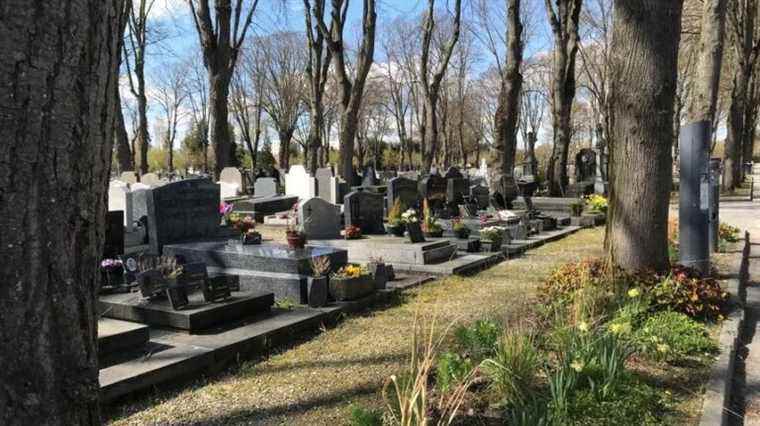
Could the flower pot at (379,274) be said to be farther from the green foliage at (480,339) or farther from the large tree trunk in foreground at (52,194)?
the large tree trunk in foreground at (52,194)

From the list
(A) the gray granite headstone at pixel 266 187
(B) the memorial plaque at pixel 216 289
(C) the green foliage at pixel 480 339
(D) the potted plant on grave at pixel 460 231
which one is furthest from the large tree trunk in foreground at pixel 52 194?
(A) the gray granite headstone at pixel 266 187

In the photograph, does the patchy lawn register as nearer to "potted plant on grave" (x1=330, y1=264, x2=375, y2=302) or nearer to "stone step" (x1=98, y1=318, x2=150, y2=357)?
"potted plant on grave" (x1=330, y1=264, x2=375, y2=302)

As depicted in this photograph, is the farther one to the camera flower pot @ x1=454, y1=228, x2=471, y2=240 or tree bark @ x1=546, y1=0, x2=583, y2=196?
tree bark @ x1=546, y1=0, x2=583, y2=196

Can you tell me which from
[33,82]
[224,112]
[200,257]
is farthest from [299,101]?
[33,82]

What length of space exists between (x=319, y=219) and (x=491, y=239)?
130 inches

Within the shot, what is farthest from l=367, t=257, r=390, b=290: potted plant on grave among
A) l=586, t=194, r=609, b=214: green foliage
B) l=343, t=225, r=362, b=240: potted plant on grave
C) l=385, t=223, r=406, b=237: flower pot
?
l=586, t=194, r=609, b=214: green foliage

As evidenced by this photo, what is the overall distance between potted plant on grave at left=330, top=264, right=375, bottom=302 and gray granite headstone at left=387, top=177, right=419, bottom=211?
634 centimetres

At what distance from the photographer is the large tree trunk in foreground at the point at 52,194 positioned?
4.75ft

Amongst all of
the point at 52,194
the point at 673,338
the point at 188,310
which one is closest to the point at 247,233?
the point at 188,310

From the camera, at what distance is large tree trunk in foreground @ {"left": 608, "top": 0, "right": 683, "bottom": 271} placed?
258 inches

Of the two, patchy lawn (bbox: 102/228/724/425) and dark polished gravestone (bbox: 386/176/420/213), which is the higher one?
dark polished gravestone (bbox: 386/176/420/213)

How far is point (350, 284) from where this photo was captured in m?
7.20

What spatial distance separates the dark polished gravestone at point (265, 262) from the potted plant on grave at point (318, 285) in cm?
16

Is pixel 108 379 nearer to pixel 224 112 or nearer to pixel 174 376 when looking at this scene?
pixel 174 376
